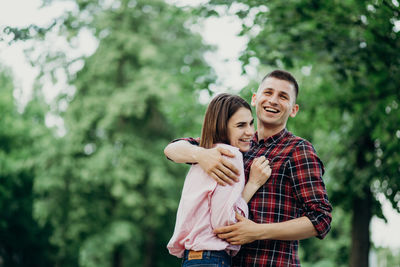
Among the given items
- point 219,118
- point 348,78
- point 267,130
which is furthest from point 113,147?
point 219,118

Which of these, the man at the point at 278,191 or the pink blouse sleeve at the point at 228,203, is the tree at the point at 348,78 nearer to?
the man at the point at 278,191

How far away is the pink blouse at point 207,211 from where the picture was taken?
2.55 metres

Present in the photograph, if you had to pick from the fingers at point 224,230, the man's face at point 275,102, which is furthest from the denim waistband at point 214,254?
the man's face at point 275,102

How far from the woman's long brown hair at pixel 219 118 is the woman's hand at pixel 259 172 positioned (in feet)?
0.75

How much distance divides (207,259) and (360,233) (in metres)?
7.47

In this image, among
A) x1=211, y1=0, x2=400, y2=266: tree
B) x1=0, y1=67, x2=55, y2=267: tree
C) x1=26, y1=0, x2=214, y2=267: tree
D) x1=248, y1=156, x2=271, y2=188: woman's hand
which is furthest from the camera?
x1=26, y1=0, x2=214, y2=267: tree

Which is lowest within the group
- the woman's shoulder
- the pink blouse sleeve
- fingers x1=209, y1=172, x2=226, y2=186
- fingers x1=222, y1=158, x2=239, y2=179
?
the pink blouse sleeve

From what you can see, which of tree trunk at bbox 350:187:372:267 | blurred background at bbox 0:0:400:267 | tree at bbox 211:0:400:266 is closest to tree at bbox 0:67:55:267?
blurred background at bbox 0:0:400:267

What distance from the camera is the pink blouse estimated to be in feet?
8.36

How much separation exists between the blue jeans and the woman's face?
0.60m

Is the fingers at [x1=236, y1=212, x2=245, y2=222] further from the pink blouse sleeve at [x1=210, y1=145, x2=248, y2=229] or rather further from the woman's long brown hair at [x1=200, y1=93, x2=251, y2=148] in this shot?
the woman's long brown hair at [x1=200, y1=93, x2=251, y2=148]

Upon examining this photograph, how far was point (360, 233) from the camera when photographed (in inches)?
364

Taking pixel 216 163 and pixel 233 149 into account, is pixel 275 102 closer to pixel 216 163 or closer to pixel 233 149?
pixel 233 149

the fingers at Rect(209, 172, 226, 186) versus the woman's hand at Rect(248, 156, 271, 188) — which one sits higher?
the woman's hand at Rect(248, 156, 271, 188)
